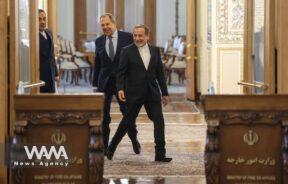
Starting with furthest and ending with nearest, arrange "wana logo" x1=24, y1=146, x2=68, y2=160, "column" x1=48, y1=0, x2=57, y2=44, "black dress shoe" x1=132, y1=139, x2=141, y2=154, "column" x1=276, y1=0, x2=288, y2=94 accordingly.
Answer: "column" x1=48, y1=0, x2=57, y2=44 → "black dress shoe" x1=132, y1=139, x2=141, y2=154 → "column" x1=276, y1=0, x2=288, y2=94 → "wana logo" x1=24, y1=146, x2=68, y2=160

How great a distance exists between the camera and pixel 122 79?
23.0 feet

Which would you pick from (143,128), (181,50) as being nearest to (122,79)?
(143,128)

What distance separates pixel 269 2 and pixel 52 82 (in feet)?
8.89

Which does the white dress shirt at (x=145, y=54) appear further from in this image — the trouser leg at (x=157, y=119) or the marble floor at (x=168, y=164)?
the marble floor at (x=168, y=164)

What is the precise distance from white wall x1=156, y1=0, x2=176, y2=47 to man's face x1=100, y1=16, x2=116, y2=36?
38.8 ft

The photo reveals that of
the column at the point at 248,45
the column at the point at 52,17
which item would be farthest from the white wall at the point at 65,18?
the column at the point at 248,45

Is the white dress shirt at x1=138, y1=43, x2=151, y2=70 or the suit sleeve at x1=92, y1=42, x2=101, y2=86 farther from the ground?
the white dress shirt at x1=138, y1=43, x2=151, y2=70

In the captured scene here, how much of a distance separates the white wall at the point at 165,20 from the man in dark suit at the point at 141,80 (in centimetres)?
1221

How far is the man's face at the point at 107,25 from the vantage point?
739cm

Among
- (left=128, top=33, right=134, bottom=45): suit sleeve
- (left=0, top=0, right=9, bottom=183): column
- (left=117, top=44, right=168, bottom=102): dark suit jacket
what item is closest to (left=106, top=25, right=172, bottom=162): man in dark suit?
(left=117, top=44, right=168, bottom=102): dark suit jacket

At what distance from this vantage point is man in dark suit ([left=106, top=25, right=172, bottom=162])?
7.00 meters

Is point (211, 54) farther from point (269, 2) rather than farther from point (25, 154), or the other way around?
point (25, 154)

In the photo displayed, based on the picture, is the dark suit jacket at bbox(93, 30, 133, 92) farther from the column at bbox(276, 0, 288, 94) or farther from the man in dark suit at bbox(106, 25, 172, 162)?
the column at bbox(276, 0, 288, 94)

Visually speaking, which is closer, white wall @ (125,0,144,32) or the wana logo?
the wana logo
